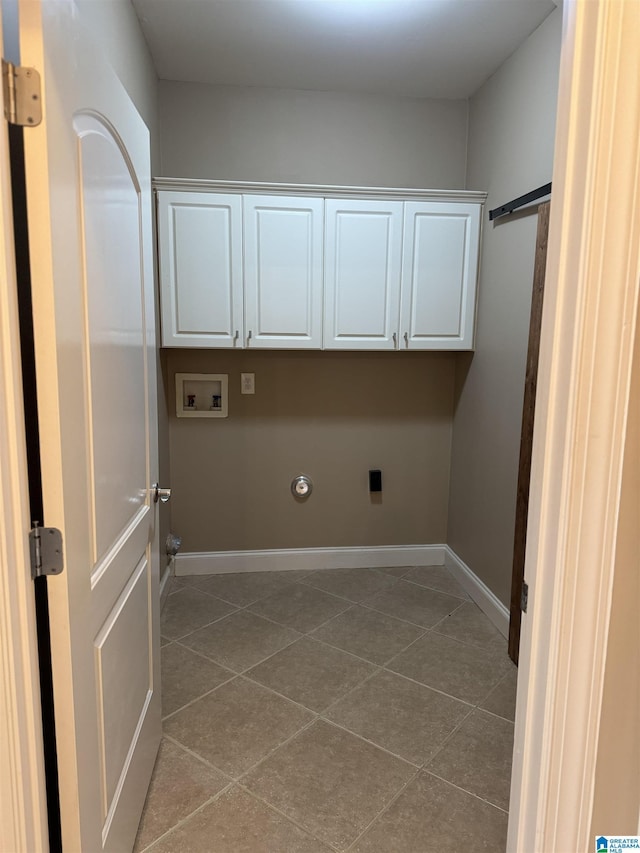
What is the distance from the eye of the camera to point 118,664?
1.39 m

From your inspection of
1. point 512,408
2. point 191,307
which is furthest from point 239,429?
point 512,408

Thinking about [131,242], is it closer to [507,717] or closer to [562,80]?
[562,80]

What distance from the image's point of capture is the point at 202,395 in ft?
10.9

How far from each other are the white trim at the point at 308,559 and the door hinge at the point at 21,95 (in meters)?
2.85

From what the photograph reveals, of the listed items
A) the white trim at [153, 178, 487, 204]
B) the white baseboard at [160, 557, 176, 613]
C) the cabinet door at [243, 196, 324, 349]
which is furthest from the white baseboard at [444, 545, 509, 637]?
the white trim at [153, 178, 487, 204]

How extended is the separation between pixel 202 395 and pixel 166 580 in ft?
3.50

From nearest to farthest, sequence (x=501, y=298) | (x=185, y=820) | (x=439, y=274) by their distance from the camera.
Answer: (x=185, y=820) → (x=501, y=298) → (x=439, y=274)

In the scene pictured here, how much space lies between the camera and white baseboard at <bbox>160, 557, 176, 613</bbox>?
120 inches

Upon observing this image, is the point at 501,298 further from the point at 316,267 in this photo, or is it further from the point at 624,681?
the point at 624,681

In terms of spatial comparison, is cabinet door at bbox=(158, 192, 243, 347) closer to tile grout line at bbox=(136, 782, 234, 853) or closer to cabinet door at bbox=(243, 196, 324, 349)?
cabinet door at bbox=(243, 196, 324, 349)

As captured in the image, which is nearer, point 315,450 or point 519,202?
point 519,202

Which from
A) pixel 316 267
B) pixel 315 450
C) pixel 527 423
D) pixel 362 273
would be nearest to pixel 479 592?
pixel 527 423

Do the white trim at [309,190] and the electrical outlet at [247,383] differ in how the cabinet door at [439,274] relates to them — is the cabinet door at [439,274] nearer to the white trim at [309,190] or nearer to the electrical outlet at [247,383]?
the white trim at [309,190]

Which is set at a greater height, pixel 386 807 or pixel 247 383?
pixel 247 383
